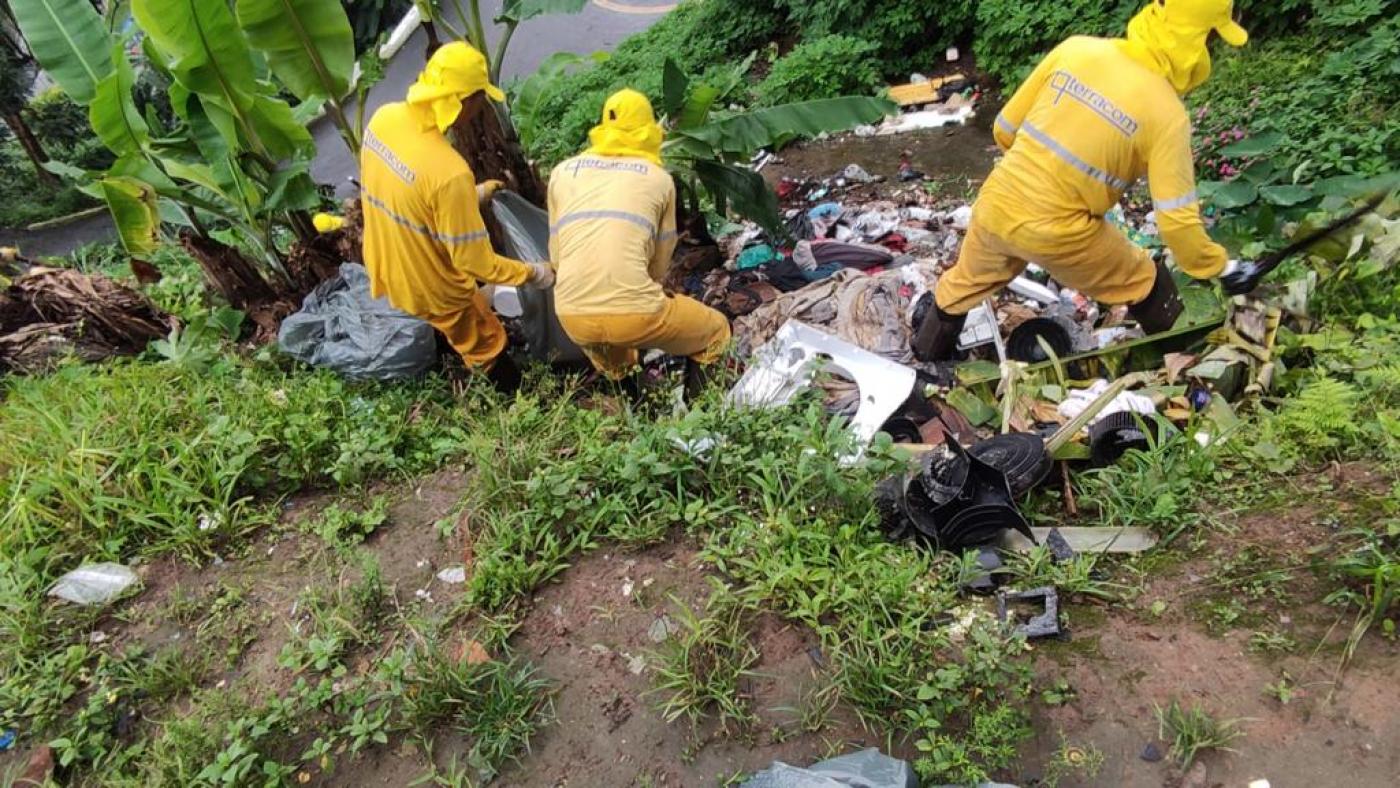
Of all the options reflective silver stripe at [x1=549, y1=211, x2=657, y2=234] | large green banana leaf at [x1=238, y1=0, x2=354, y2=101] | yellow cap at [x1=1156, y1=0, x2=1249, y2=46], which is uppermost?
large green banana leaf at [x1=238, y1=0, x2=354, y2=101]

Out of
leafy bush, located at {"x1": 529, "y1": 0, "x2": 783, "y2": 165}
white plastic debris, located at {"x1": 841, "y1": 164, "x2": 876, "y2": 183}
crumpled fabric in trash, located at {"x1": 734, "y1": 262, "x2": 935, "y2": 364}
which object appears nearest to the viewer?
crumpled fabric in trash, located at {"x1": 734, "y1": 262, "x2": 935, "y2": 364}

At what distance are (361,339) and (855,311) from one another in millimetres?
2573

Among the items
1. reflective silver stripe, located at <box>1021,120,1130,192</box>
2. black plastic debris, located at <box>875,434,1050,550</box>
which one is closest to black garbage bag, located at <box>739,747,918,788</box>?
black plastic debris, located at <box>875,434,1050,550</box>

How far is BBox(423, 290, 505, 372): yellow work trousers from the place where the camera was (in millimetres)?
3791

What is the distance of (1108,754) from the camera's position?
6.14 ft

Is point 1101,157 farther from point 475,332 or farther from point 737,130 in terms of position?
point 475,332

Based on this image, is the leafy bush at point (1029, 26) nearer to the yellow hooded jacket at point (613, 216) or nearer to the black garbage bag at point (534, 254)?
the yellow hooded jacket at point (613, 216)

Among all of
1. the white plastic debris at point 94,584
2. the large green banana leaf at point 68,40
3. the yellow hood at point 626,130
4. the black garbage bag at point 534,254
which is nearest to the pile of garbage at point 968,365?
the black garbage bag at point 534,254

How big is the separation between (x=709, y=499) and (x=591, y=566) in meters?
0.45

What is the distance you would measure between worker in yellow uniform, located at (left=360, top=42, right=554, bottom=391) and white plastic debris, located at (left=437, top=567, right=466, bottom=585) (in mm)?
1429

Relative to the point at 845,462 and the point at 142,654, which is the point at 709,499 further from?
the point at 142,654

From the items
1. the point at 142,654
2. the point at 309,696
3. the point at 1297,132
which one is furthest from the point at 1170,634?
the point at 1297,132

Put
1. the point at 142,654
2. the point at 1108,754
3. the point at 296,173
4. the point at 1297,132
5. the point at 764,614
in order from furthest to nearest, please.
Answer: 1. the point at 1297,132
2. the point at 296,173
3. the point at 142,654
4. the point at 764,614
5. the point at 1108,754

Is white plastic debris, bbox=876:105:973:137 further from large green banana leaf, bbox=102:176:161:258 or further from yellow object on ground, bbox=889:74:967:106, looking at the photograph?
large green banana leaf, bbox=102:176:161:258
